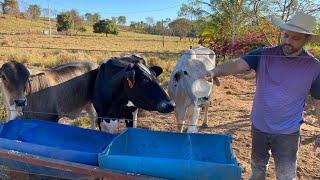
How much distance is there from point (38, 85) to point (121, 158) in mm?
2746

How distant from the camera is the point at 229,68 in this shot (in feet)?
12.0

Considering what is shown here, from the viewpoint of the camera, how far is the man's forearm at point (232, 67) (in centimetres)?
365

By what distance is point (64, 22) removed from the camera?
66.6m

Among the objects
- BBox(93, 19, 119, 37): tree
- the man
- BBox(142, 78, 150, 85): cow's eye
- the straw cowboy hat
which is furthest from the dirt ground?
BBox(93, 19, 119, 37): tree

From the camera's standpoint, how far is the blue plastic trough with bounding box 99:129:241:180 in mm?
2947

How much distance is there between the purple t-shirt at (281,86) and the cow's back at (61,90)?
2514 mm

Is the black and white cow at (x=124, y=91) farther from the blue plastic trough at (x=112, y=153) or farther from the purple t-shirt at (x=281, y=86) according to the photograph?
the purple t-shirt at (x=281, y=86)

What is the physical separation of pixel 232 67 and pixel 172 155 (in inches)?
35.4

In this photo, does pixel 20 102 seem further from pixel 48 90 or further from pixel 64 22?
pixel 64 22

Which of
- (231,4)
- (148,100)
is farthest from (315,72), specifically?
(231,4)

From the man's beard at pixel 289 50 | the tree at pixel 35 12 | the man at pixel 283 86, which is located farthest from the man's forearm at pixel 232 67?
the tree at pixel 35 12

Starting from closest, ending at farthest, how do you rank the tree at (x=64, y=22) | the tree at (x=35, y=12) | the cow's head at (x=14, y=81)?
the cow's head at (x=14, y=81)
the tree at (x=64, y=22)
the tree at (x=35, y=12)

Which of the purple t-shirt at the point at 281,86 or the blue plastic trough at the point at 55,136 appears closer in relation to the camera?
the purple t-shirt at the point at 281,86

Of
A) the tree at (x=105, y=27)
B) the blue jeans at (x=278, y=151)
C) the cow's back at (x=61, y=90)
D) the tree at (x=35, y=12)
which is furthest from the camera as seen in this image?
the tree at (x=35, y=12)
